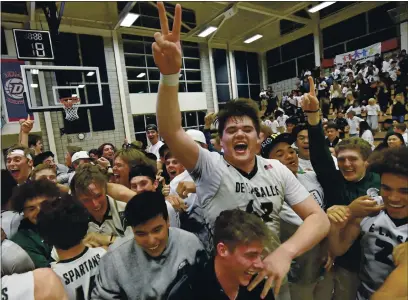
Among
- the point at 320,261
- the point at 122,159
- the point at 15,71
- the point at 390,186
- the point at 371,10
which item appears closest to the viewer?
the point at 390,186

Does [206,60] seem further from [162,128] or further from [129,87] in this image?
[162,128]

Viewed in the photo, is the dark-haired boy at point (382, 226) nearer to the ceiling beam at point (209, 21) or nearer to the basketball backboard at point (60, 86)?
the basketball backboard at point (60, 86)

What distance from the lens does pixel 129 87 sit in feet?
26.7

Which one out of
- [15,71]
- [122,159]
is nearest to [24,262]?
[122,159]

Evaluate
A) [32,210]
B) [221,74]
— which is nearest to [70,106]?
[32,210]

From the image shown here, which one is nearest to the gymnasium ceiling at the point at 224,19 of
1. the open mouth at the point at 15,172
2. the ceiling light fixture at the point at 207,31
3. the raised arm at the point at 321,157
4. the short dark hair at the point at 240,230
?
the ceiling light fixture at the point at 207,31

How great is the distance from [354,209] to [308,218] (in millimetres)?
210

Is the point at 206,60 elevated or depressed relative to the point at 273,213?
elevated

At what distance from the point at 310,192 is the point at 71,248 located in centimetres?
113

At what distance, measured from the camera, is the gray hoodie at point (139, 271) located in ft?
3.07

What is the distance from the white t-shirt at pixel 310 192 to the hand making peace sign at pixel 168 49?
72 centimetres

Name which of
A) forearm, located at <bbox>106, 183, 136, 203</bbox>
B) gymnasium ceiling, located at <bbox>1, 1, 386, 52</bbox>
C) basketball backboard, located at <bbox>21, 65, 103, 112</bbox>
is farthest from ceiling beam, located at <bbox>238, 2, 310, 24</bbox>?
forearm, located at <bbox>106, 183, 136, 203</bbox>

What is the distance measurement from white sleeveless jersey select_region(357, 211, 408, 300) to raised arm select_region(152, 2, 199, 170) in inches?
31.0

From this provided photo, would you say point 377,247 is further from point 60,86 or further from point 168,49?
point 60,86
